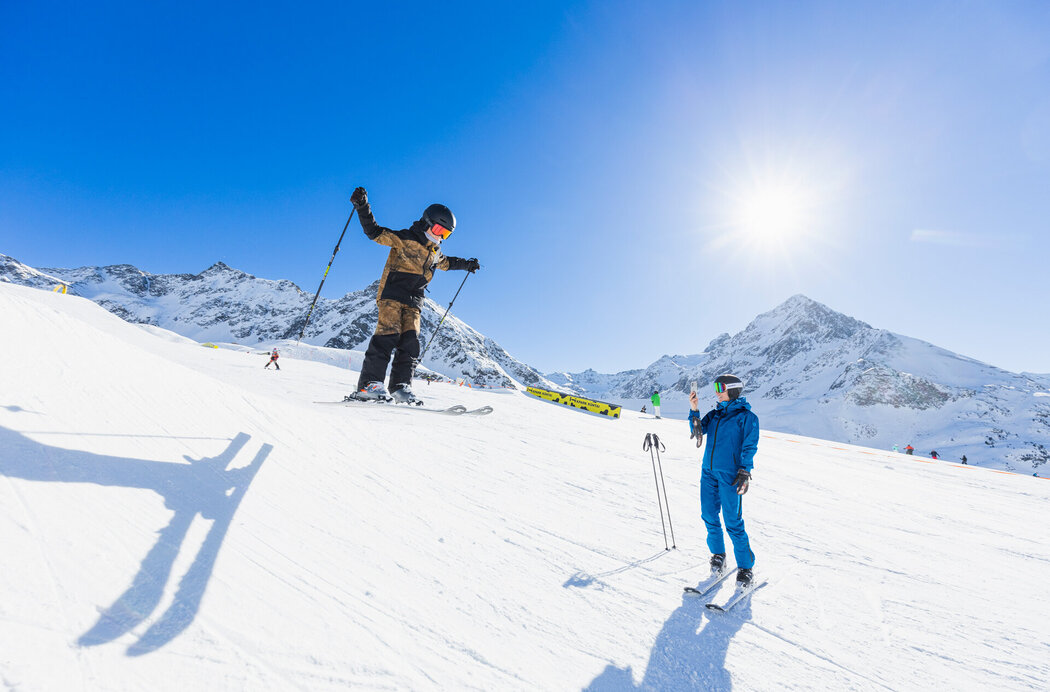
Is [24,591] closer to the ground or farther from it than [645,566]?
farther from it

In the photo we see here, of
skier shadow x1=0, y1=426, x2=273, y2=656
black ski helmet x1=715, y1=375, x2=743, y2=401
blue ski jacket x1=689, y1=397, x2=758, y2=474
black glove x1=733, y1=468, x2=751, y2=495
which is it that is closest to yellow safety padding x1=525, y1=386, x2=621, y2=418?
black ski helmet x1=715, y1=375, x2=743, y2=401

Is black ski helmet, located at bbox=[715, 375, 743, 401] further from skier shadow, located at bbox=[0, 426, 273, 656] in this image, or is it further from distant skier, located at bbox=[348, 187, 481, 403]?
skier shadow, located at bbox=[0, 426, 273, 656]

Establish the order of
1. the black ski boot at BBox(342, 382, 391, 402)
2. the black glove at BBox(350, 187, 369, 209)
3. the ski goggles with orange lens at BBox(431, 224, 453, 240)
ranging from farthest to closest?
the ski goggles with orange lens at BBox(431, 224, 453, 240) < the black ski boot at BBox(342, 382, 391, 402) < the black glove at BBox(350, 187, 369, 209)

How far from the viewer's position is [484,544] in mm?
2863

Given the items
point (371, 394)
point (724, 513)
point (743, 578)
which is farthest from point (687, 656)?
point (371, 394)

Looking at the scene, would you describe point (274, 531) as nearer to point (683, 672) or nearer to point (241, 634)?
point (241, 634)

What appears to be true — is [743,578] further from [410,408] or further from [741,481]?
[410,408]

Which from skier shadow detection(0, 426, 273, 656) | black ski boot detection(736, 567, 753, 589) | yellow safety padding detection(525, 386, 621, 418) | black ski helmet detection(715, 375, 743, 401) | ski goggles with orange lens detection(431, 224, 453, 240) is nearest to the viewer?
skier shadow detection(0, 426, 273, 656)

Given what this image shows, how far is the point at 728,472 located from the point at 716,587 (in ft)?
3.11

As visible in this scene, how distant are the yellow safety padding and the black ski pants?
12811 mm

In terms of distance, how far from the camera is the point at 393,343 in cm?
546

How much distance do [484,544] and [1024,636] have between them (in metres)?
3.73

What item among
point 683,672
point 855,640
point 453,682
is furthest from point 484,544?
point 855,640

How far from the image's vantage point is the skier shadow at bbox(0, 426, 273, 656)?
1466mm
